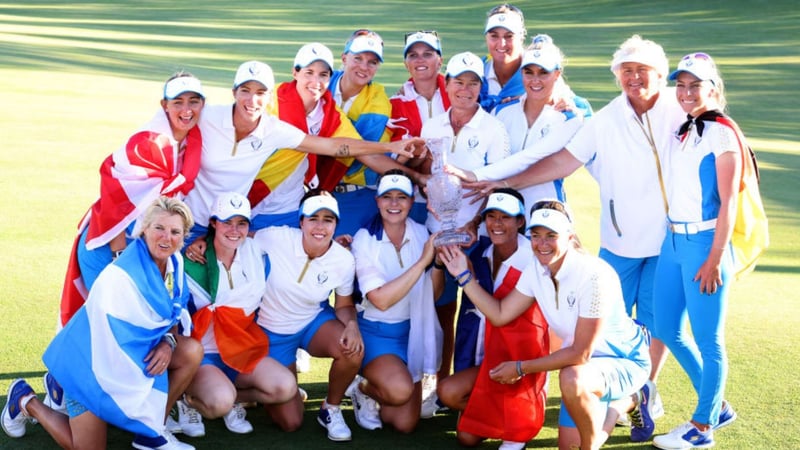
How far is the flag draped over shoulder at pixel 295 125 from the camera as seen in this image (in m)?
6.93

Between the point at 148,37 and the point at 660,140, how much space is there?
24.7 metres

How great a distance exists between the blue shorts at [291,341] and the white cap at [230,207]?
0.74 m

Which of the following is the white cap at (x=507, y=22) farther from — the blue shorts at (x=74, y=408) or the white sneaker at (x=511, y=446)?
the blue shorts at (x=74, y=408)

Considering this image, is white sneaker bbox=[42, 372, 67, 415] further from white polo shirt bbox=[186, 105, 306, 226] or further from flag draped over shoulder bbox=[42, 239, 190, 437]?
white polo shirt bbox=[186, 105, 306, 226]

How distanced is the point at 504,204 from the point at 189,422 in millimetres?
2118

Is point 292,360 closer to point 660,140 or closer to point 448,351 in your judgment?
point 448,351

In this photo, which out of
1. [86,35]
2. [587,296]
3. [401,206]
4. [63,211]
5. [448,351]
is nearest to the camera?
[587,296]

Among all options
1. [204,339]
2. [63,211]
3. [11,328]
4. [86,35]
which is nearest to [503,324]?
[204,339]

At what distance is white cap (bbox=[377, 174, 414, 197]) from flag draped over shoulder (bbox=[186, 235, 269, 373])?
33.9 inches

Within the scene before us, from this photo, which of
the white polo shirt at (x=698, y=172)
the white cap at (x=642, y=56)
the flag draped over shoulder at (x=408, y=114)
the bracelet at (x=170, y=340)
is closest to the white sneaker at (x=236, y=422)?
the bracelet at (x=170, y=340)

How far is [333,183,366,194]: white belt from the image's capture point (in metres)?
7.42

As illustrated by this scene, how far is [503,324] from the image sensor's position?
19.8 ft

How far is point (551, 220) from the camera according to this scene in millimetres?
5641

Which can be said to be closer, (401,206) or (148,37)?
(401,206)
